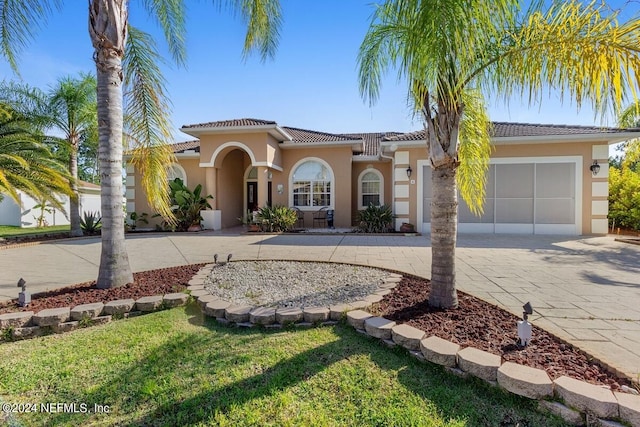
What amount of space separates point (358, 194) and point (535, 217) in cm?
841

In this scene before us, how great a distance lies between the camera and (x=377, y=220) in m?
13.9

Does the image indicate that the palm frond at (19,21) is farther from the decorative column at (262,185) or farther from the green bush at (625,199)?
the green bush at (625,199)

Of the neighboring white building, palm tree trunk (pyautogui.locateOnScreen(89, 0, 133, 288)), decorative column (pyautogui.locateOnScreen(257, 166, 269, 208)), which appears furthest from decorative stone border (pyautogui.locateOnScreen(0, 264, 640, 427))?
the neighboring white building

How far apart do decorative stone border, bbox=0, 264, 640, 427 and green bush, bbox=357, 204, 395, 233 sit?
26.7 feet

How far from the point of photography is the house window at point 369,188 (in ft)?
55.1

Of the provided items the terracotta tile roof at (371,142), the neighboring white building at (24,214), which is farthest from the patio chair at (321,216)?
the neighboring white building at (24,214)

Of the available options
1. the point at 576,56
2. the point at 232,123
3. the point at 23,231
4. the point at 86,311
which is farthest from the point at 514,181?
the point at 23,231

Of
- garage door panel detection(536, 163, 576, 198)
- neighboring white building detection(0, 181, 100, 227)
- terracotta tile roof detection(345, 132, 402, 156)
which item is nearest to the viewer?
garage door panel detection(536, 163, 576, 198)

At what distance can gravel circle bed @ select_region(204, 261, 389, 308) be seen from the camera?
483 cm

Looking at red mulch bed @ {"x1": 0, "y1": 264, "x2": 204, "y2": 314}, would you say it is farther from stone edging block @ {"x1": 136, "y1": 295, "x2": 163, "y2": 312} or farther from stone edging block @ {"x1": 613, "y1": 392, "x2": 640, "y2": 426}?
stone edging block @ {"x1": 613, "y1": 392, "x2": 640, "y2": 426}

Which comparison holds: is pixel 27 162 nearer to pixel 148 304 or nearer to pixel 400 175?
pixel 148 304

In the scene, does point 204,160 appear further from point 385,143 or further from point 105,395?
point 105,395

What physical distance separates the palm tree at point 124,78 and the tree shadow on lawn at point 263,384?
3004mm

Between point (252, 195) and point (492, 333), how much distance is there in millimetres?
17139
